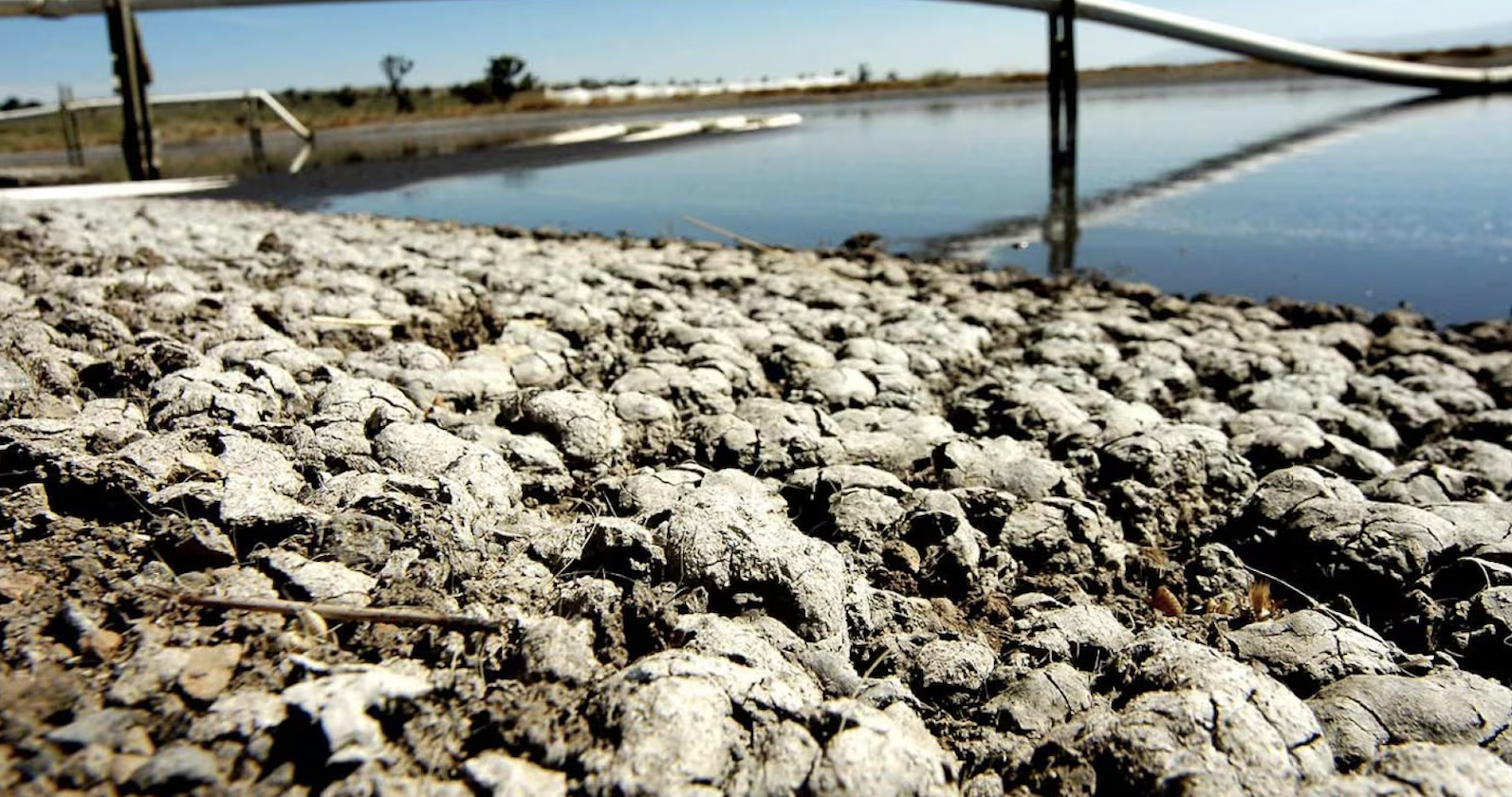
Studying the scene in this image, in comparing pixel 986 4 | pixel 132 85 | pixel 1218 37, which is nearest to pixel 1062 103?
pixel 986 4

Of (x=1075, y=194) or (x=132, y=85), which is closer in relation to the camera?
(x=1075, y=194)

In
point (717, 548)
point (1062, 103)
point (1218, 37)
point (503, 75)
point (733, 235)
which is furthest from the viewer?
point (503, 75)

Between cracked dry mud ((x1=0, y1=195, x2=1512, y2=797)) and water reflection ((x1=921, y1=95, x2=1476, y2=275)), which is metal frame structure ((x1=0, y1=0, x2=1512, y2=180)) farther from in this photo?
cracked dry mud ((x1=0, y1=195, x2=1512, y2=797))

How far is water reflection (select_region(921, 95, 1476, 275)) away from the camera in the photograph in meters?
6.82

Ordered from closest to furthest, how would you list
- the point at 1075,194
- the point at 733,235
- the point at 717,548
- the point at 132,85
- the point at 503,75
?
the point at 717,548 → the point at 733,235 → the point at 1075,194 → the point at 132,85 → the point at 503,75

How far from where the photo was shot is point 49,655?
1.48m

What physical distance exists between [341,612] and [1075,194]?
8697 millimetres

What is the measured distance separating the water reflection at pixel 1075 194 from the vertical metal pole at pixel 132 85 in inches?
325

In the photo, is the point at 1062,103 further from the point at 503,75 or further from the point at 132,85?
the point at 503,75

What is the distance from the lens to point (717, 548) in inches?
80.8

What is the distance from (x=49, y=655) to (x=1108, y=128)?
15834mm

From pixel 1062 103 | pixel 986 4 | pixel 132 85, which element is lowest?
pixel 1062 103

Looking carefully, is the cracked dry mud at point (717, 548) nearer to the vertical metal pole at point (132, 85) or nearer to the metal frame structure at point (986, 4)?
the metal frame structure at point (986, 4)

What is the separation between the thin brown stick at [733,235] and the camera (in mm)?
6410
